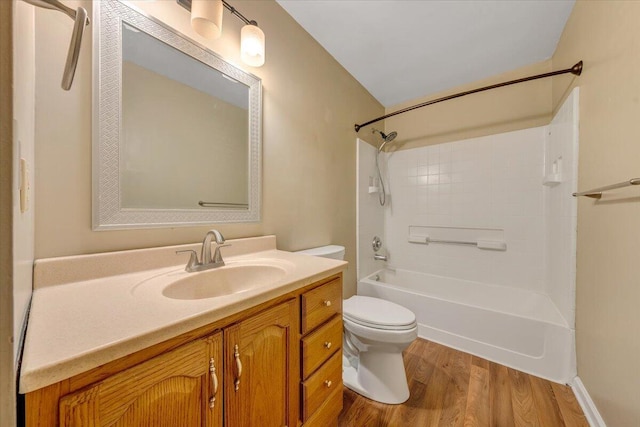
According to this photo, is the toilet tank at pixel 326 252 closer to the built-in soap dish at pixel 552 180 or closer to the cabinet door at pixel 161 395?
the cabinet door at pixel 161 395

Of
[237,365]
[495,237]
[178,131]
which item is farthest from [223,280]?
[495,237]

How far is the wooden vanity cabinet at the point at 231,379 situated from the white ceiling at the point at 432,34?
162cm

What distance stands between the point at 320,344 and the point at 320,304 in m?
0.16

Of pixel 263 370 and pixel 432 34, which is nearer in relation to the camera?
pixel 263 370

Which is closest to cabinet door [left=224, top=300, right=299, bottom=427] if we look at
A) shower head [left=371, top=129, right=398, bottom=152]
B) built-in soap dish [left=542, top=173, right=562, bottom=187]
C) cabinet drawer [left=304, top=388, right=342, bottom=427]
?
cabinet drawer [left=304, top=388, right=342, bottom=427]

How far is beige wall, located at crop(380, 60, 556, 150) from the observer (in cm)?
197

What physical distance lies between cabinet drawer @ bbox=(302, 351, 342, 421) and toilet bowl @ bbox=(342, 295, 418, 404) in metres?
0.28

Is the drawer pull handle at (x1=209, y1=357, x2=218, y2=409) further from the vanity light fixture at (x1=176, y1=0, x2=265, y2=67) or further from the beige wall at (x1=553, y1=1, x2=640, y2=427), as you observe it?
the beige wall at (x1=553, y1=1, x2=640, y2=427)

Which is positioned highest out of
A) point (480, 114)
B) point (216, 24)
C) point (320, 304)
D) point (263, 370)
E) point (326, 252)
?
point (480, 114)

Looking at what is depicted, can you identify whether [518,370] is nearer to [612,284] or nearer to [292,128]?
[612,284]

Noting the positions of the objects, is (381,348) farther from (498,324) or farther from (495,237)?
(495,237)

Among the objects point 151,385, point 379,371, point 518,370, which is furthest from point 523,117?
point 151,385

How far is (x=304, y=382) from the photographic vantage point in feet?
2.79

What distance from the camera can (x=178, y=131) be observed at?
1008 mm
